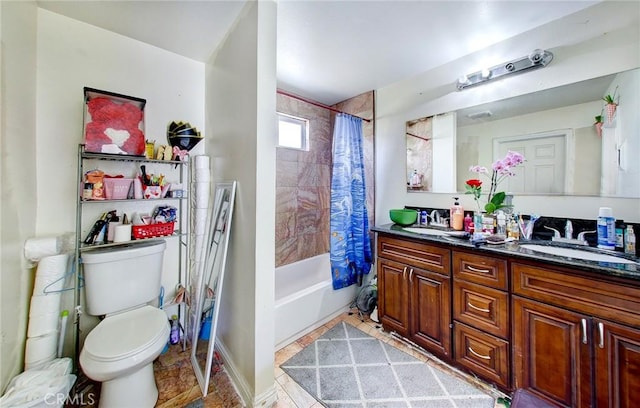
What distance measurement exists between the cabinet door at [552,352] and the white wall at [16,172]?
2594 millimetres

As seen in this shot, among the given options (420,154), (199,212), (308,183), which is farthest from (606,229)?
(199,212)

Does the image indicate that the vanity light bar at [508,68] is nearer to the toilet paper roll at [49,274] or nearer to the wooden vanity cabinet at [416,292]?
the wooden vanity cabinet at [416,292]

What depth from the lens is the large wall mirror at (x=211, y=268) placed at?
161 centimetres

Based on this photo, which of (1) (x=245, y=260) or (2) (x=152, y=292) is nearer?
(1) (x=245, y=260)

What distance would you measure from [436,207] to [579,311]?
3.93 ft

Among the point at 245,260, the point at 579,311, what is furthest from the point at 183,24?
the point at 579,311

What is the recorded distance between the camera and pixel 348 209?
2.47m

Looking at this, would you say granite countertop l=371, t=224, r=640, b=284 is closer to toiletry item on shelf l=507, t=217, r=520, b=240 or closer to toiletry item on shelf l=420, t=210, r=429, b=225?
toiletry item on shelf l=507, t=217, r=520, b=240

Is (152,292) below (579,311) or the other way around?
below

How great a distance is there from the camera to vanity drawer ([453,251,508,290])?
1417 mm

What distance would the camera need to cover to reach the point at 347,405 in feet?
4.62

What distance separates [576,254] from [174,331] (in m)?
2.83

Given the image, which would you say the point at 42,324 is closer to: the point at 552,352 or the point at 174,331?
the point at 174,331

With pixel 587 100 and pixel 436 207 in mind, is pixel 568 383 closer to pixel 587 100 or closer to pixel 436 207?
pixel 436 207
